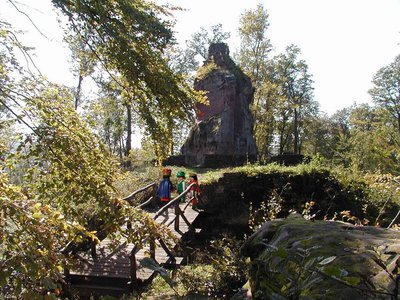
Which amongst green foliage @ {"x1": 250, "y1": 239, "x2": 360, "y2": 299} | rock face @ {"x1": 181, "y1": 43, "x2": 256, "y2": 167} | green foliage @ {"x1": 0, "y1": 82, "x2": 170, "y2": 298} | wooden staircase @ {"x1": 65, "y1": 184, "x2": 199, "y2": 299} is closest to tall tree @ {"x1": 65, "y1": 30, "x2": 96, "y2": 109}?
green foliage @ {"x1": 0, "y1": 82, "x2": 170, "y2": 298}

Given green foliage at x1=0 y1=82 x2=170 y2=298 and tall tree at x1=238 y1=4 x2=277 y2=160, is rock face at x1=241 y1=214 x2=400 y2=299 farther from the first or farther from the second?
tall tree at x1=238 y1=4 x2=277 y2=160

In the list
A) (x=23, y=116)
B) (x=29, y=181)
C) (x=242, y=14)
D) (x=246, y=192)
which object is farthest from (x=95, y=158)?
(x=242, y=14)

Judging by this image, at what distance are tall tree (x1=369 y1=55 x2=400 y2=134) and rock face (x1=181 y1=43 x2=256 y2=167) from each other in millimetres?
13568

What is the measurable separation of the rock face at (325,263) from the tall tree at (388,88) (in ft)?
114

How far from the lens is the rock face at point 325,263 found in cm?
139

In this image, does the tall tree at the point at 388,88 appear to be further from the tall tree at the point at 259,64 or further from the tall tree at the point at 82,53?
the tall tree at the point at 82,53

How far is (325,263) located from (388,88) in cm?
3859

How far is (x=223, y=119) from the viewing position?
29141 mm

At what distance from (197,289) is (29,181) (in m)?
2.68

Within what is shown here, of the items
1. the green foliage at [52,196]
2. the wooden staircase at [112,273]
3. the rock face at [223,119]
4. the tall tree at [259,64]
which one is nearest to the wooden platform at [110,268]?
the wooden staircase at [112,273]

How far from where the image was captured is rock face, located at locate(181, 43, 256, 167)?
28500 millimetres

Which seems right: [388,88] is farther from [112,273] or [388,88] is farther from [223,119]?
[112,273]

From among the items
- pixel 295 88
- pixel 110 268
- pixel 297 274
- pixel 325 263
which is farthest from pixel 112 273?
pixel 295 88

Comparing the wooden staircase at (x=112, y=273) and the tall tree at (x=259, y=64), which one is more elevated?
the tall tree at (x=259, y=64)
